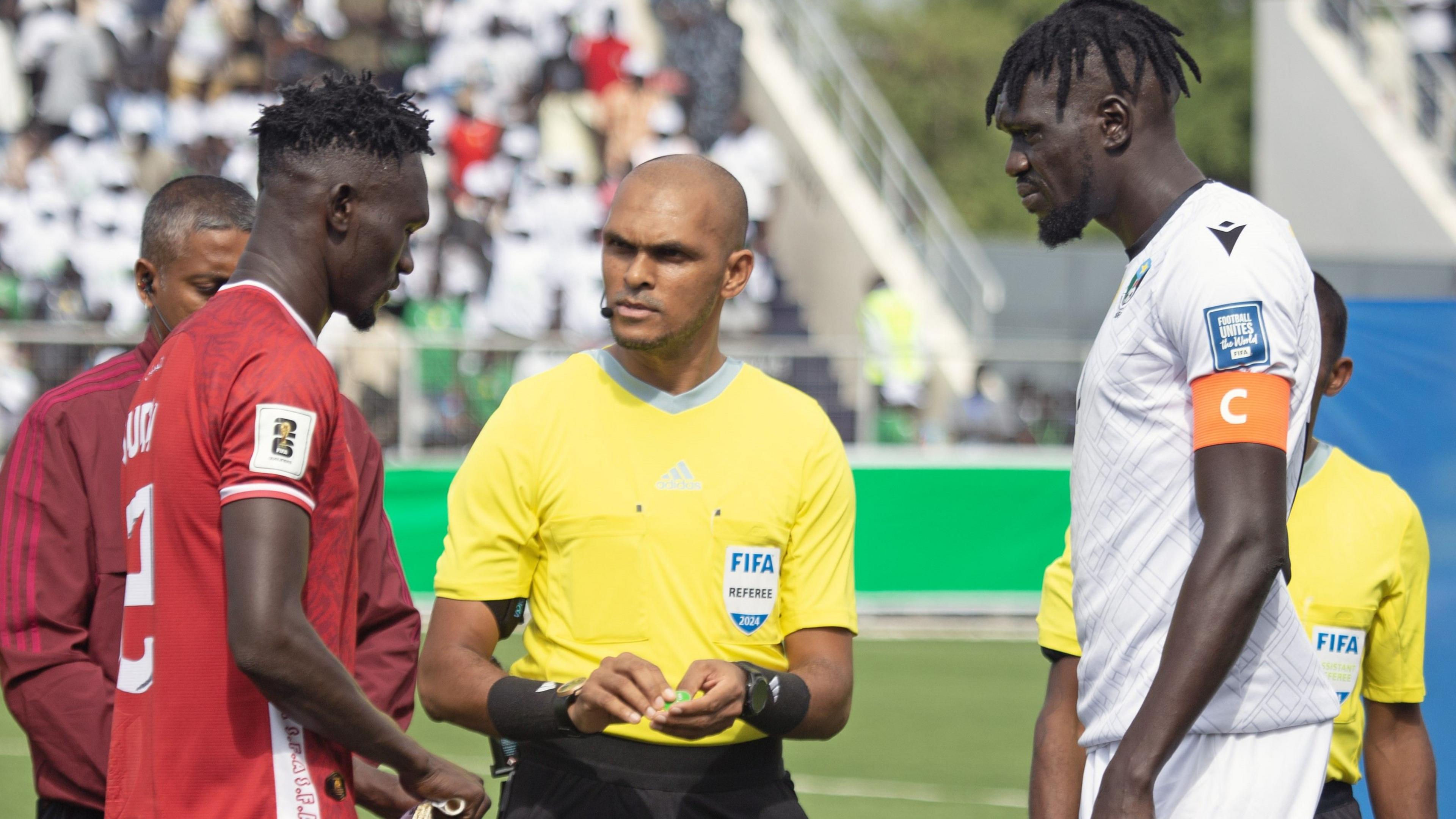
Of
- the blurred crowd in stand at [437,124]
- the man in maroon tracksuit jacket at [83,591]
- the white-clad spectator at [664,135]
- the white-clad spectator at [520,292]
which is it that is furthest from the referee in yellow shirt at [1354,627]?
the white-clad spectator at [664,135]

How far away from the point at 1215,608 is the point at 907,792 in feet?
18.7

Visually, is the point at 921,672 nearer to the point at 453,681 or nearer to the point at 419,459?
the point at 419,459

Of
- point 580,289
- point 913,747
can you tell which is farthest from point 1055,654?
point 580,289

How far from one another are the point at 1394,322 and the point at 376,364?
8885mm

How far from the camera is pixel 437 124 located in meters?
15.7

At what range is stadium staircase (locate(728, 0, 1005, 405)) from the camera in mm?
18938

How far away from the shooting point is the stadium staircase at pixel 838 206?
62.1 ft

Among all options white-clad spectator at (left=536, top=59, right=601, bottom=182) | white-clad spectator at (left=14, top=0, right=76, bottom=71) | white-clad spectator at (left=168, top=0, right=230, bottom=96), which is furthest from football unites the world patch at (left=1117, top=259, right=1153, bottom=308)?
white-clad spectator at (left=14, top=0, right=76, bottom=71)

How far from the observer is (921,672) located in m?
11.4

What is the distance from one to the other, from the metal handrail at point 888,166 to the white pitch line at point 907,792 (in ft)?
34.5

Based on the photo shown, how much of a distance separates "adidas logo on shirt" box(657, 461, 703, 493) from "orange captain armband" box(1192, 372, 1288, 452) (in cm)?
127

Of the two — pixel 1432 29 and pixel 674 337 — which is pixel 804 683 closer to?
pixel 674 337

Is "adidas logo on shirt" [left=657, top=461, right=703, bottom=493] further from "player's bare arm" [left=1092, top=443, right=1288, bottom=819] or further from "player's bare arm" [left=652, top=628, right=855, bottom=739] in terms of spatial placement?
"player's bare arm" [left=1092, top=443, right=1288, bottom=819]

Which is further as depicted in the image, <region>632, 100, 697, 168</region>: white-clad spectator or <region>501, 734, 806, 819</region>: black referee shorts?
<region>632, 100, 697, 168</region>: white-clad spectator
